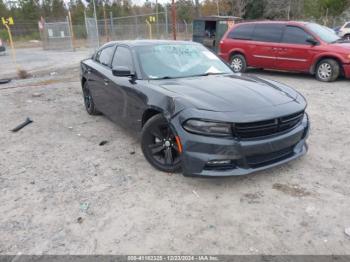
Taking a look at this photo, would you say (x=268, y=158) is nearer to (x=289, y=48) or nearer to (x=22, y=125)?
(x=22, y=125)

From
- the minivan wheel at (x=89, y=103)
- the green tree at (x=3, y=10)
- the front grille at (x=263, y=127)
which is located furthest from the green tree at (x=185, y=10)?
the front grille at (x=263, y=127)

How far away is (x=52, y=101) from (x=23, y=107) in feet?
2.37

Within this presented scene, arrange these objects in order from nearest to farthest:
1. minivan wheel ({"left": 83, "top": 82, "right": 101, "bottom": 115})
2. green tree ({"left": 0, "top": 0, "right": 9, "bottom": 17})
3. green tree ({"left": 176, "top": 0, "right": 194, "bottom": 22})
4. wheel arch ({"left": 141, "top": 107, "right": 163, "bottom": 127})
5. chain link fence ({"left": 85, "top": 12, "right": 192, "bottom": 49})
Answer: wheel arch ({"left": 141, "top": 107, "right": 163, "bottom": 127}) → minivan wheel ({"left": 83, "top": 82, "right": 101, "bottom": 115}) → chain link fence ({"left": 85, "top": 12, "right": 192, "bottom": 49}) → green tree ({"left": 0, "top": 0, "right": 9, "bottom": 17}) → green tree ({"left": 176, "top": 0, "right": 194, "bottom": 22})

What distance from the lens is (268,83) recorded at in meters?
4.50

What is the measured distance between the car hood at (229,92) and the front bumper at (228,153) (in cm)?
35

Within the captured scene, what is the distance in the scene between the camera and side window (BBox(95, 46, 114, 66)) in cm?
576

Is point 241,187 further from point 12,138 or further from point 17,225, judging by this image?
point 12,138

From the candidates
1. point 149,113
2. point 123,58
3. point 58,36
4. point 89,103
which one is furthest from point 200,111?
point 58,36

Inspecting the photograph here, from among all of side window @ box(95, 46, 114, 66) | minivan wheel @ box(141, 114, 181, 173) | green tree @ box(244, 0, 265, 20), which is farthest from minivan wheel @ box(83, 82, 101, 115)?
green tree @ box(244, 0, 265, 20)

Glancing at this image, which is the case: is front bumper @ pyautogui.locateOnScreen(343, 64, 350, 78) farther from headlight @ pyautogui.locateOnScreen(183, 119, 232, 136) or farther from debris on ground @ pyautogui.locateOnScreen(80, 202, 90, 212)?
debris on ground @ pyautogui.locateOnScreen(80, 202, 90, 212)

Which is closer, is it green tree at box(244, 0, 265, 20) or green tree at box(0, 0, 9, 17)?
green tree at box(244, 0, 265, 20)

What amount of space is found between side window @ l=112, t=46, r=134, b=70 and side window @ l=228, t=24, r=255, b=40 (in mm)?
6598

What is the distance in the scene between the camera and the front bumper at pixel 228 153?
3.42 meters

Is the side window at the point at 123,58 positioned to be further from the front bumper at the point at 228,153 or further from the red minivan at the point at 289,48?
the red minivan at the point at 289,48
